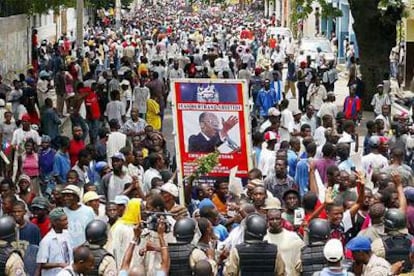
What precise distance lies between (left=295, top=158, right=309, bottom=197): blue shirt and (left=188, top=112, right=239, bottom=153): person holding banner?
75cm

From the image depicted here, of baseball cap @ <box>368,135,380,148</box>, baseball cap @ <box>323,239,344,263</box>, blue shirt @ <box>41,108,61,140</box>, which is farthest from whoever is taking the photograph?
blue shirt @ <box>41,108,61,140</box>

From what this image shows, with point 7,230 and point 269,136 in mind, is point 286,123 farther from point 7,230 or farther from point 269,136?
point 7,230

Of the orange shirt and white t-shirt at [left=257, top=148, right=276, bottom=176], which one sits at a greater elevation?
white t-shirt at [left=257, top=148, right=276, bottom=176]

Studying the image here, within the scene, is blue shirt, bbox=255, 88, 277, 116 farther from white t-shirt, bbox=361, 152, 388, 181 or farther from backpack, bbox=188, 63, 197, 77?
white t-shirt, bbox=361, 152, 388, 181

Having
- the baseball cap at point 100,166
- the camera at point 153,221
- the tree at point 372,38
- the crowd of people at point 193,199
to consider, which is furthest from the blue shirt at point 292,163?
the tree at point 372,38

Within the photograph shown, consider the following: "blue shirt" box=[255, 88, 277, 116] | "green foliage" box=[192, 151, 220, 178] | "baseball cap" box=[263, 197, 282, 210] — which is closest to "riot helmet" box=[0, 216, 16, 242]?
"baseball cap" box=[263, 197, 282, 210]

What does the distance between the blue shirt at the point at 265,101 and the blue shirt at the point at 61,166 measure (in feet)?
22.4

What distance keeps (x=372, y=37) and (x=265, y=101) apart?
22.9 ft

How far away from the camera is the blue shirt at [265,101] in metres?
19.6

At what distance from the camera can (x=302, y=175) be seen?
1241cm

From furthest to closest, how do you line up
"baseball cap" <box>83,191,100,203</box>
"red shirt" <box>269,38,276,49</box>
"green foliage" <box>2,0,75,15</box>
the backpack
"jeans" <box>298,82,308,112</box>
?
"red shirt" <box>269,38,276,49</box>, "green foliage" <box>2,0,75,15</box>, the backpack, "jeans" <box>298,82,308,112</box>, "baseball cap" <box>83,191,100,203</box>

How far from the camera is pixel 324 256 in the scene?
784 centimetres

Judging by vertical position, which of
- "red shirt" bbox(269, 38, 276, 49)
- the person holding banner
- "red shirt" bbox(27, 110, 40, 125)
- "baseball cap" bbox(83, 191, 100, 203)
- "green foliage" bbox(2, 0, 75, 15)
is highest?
"green foliage" bbox(2, 0, 75, 15)

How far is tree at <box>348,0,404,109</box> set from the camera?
997 inches
